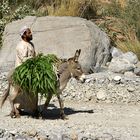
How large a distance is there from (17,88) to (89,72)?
5185mm

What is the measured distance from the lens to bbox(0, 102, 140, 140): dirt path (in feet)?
33.0

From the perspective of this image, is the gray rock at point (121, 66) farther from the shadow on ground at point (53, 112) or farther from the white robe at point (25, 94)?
the white robe at point (25, 94)

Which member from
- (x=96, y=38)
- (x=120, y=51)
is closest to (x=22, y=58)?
(x=96, y=38)

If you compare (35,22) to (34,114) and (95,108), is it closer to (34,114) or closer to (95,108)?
(95,108)

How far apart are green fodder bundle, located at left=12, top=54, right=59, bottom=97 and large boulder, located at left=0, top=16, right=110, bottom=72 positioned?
5.19 m

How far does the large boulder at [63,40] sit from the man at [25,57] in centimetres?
468

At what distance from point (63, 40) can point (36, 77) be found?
6.11 meters

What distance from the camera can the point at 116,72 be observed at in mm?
16969

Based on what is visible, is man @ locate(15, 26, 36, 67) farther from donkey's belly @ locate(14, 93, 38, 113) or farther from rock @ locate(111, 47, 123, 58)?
rock @ locate(111, 47, 123, 58)

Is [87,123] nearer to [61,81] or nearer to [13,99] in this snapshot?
[61,81]

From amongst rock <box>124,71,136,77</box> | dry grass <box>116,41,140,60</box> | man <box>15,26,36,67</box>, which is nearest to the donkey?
man <box>15,26,36,67</box>

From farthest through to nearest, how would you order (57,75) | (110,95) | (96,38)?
1. (96,38)
2. (110,95)
3. (57,75)

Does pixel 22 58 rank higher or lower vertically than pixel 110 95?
higher

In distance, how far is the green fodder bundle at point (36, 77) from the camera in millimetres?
10992
